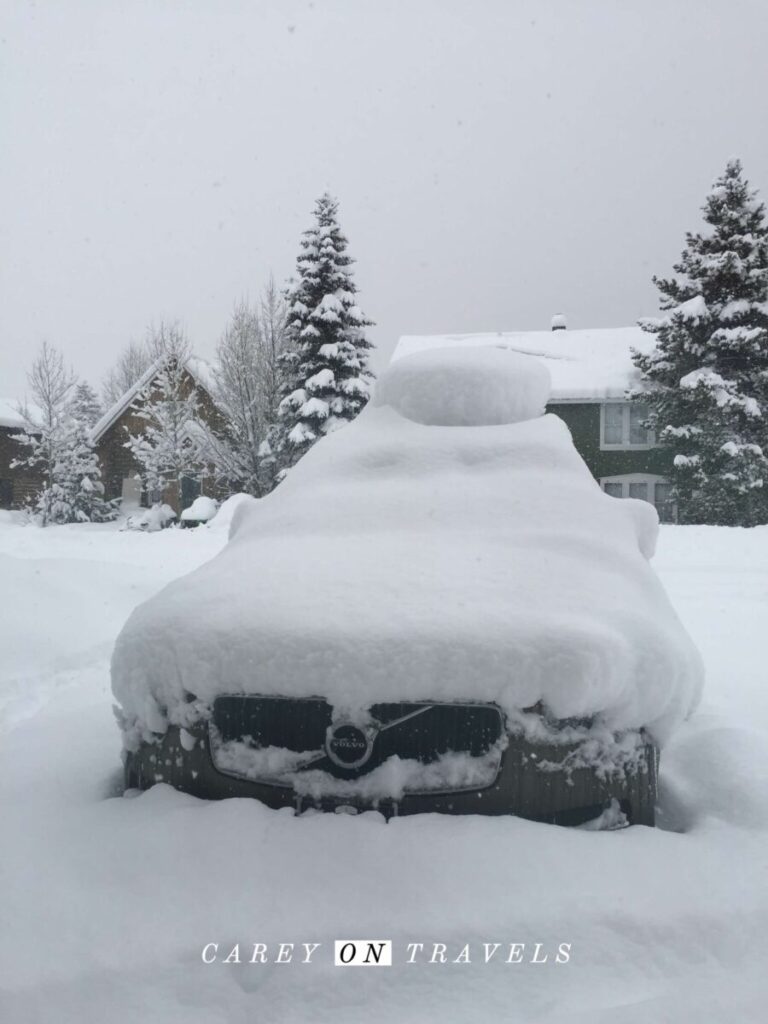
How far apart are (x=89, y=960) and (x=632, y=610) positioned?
5.52 feet

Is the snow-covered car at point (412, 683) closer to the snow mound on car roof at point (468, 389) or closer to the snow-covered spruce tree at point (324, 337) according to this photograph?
the snow mound on car roof at point (468, 389)

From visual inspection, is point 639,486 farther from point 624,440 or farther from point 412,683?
point 412,683

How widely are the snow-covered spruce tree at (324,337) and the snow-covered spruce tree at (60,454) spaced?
29.2 ft

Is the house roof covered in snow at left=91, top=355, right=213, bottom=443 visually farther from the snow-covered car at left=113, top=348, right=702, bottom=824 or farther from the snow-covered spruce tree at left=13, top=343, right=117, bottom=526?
the snow-covered car at left=113, top=348, right=702, bottom=824

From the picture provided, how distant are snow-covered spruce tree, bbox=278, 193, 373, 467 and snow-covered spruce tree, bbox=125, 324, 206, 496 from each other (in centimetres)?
523

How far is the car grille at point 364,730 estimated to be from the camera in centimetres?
195

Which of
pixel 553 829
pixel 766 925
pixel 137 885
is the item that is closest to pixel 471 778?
pixel 553 829

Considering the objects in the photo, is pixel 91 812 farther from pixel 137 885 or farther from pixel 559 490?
pixel 559 490

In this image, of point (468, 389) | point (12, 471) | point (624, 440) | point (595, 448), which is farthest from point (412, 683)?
point (12, 471)

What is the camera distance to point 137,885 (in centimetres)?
194

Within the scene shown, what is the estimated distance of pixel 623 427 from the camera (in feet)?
77.5

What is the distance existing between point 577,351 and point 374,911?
25.9 metres

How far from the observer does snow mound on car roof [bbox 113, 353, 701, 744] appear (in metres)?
1.94

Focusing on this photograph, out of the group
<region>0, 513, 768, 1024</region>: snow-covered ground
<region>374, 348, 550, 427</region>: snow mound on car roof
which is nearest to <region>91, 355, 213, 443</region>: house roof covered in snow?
<region>374, 348, 550, 427</region>: snow mound on car roof
